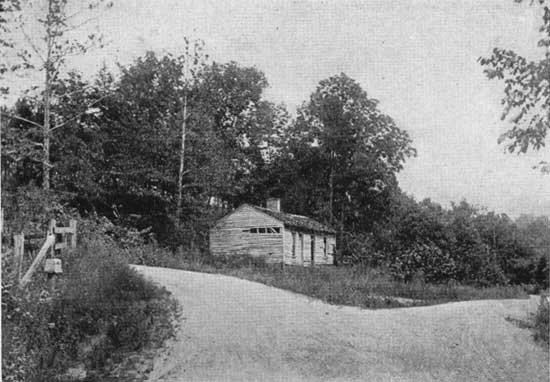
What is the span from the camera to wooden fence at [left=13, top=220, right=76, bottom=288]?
320 inches

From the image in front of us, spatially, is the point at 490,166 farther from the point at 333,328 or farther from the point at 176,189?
the point at 176,189

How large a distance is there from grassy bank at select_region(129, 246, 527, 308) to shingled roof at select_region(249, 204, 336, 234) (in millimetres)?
1283

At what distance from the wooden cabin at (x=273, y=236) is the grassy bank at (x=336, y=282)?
0.50m

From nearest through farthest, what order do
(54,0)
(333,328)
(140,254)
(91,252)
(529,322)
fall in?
(54,0), (333,328), (529,322), (91,252), (140,254)

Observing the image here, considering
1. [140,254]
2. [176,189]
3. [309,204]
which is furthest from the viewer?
[309,204]

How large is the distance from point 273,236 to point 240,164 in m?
7.12

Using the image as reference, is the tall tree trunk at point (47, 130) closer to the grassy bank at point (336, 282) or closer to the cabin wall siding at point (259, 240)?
the grassy bank at point (336, 282)

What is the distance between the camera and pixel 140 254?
13.2 meters

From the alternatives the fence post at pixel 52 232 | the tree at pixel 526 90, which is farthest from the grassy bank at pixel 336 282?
the tree at pixel 526 90

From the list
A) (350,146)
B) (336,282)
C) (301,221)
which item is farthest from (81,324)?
(350,146)

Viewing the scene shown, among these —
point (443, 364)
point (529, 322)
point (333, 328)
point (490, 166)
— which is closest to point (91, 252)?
point (333, 328)

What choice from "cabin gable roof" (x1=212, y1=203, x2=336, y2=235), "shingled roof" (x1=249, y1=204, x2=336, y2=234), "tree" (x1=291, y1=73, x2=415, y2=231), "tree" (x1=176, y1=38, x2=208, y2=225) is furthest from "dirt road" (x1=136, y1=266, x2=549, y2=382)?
"shingled roof" (x1=249, y1=204, x2=336, y2=234)

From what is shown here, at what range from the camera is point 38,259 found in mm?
8383

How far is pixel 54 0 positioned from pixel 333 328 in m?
6.35
